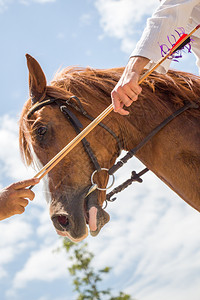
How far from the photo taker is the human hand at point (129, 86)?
9.71 ft

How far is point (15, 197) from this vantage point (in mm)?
3010

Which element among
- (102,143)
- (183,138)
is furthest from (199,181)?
(102,143)

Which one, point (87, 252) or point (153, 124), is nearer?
point (153, 124)

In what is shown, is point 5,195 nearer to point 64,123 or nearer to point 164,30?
point 64,123

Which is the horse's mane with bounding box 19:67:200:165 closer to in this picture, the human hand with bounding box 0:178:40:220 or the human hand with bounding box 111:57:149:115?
the human hand with bounding box 111:57:149:115

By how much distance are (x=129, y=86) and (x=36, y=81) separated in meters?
1.34

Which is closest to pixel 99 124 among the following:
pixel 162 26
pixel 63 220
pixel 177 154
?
pixel 177 154

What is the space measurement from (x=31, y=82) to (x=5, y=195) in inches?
55.7

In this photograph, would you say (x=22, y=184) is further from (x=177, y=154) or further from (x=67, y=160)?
(x=177, y=154)

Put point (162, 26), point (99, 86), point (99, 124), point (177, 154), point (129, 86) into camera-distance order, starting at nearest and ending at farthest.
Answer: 1. point (129, 86)
2. point (162, 26)
3. point (177, 154)
4. point (99, 124)
5. point (99, 86)

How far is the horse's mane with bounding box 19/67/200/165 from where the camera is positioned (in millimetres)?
3674

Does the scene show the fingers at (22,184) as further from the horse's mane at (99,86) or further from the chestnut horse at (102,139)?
the horse's mane at (99,86)

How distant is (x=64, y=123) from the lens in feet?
12.3

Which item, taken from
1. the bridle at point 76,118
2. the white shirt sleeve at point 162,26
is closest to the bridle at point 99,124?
the bridle at point 76,118
